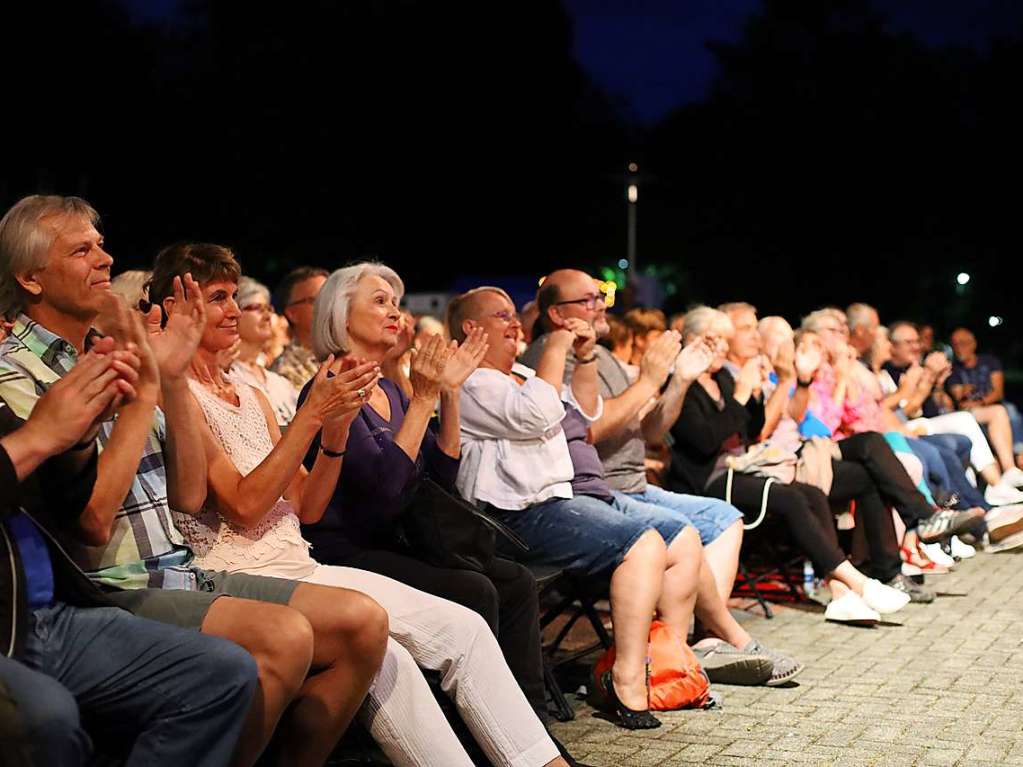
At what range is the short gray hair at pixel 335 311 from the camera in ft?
17.5

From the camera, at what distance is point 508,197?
37312 millimetres

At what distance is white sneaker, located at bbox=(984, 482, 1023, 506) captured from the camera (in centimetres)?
1131

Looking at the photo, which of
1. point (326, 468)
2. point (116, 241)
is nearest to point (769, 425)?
point (326, 468)

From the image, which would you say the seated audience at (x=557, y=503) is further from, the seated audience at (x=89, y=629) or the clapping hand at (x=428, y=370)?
the seated audience at (x=89, y=629)

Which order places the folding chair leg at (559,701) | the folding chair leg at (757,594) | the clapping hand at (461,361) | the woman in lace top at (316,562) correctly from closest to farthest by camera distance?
1. the woman in lace top at (316,562)
2. the clapping hand at (461,361)
3. the folding chair leg at (559,701)
4. the folding chair leg at (757,594)

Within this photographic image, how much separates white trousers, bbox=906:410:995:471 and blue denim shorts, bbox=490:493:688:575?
21.0ft

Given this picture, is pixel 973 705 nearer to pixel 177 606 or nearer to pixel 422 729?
pixel 422 729

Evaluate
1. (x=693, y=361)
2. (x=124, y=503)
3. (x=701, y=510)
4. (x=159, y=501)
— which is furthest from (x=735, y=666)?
(x=124, y=503)

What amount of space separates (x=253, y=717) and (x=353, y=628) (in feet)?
1.44

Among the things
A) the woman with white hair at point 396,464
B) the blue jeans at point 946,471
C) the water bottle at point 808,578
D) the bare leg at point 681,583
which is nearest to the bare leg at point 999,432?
the blue jeans at point 946,471

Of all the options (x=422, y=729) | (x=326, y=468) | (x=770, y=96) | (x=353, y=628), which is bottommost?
(x=422, y=729)

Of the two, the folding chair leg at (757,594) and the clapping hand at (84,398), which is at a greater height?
the clapping hand at (84,398)

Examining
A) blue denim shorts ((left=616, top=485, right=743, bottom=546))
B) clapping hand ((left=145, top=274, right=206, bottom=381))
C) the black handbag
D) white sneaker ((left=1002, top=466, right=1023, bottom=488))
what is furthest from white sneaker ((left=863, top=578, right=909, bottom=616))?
clapping hand ((left=145, top=274, right=206, bottom=381))

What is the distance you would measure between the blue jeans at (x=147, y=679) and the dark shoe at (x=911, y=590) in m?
6.04
